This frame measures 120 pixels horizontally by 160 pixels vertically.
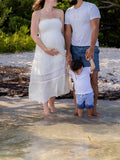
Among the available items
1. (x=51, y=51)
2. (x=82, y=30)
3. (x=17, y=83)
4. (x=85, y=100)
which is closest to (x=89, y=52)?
(x=82, y=30)

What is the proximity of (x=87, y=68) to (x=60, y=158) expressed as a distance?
173 cm

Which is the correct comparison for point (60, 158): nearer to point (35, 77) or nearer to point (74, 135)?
point (74, 135)

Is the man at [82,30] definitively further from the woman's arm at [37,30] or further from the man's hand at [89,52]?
the woman's arm at [37,30]

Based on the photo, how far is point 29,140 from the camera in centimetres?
393

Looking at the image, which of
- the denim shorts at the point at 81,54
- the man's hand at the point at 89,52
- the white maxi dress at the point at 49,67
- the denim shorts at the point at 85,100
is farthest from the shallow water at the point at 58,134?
the man's hand at the point at 89,52

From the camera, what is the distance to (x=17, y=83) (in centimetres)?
757

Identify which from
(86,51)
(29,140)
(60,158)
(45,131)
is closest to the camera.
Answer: (60,158)

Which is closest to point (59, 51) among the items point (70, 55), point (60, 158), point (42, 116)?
point (70, 55)

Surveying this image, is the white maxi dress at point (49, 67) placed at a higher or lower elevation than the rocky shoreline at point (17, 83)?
higher

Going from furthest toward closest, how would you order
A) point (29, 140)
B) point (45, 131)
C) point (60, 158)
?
point (45, 131), point (29, 140), point (60, 158)

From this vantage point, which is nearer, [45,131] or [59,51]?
[45,131]

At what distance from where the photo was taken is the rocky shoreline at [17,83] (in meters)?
6.46

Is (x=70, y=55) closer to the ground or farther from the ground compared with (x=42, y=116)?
farther from the ground

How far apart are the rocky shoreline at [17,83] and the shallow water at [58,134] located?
69 cm
